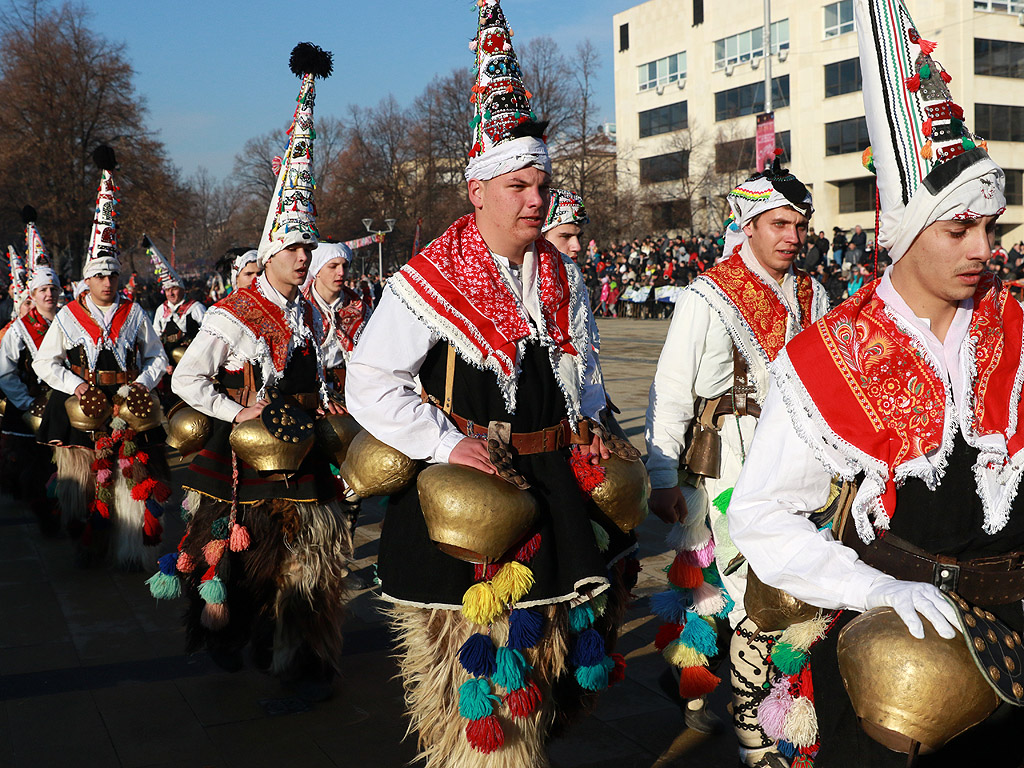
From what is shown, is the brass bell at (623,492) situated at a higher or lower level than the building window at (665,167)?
lower

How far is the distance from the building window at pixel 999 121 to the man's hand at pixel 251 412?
45.3 m

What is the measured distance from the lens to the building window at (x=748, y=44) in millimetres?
48312


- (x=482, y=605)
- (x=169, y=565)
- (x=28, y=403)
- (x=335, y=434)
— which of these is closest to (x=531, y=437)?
(x=482, y=605)

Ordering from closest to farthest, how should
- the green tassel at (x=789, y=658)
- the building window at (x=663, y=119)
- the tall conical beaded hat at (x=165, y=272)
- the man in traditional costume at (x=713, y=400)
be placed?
1. the green tassel at (x=789, y=658)
2. the man in traditional costume at (x=713, y=400)
3. the tall conical beaded hat at (x=165, y=272)
4. the building window at (x=663, y=119)

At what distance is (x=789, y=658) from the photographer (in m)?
2.50

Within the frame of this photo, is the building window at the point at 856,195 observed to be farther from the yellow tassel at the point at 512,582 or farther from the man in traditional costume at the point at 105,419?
the yellow tassel at the point at 512,582

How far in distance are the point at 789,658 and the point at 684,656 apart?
5.42 ft

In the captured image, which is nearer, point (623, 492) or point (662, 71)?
point (623, 492)

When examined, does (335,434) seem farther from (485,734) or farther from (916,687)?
(916,687)

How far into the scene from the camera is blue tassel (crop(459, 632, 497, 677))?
3.08 meters

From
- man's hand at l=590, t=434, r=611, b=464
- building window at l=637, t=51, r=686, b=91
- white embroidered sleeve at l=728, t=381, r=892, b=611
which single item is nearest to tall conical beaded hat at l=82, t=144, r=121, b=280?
man's hand at l=590, t=434, r=611, b=464

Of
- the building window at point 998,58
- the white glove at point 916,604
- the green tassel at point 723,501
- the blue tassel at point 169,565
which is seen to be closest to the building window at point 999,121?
the building window at point 998,58

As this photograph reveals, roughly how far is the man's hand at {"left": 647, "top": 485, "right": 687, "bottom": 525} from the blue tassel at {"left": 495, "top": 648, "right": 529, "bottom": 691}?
101 centimetres

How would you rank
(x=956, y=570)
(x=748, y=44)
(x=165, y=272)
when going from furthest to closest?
(x=748, y=44), (x=165, y=272), (x=956, y=570)
